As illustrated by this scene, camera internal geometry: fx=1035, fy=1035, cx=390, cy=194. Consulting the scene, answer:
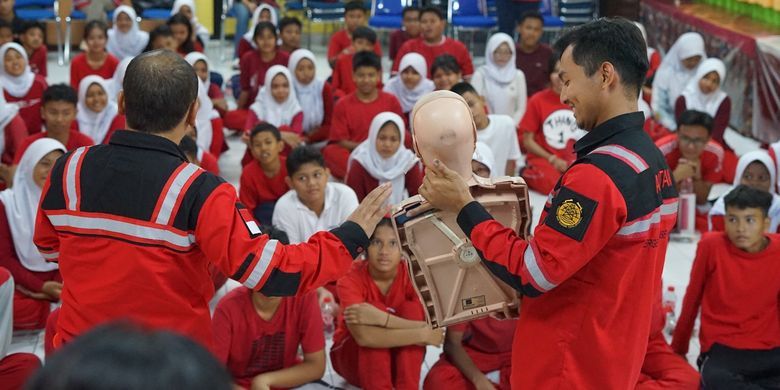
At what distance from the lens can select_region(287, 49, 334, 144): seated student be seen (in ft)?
22.3

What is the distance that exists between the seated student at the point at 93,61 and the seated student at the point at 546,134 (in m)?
3.13

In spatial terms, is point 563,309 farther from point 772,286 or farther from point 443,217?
point 772,286

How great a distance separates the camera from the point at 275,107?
6.58 meters

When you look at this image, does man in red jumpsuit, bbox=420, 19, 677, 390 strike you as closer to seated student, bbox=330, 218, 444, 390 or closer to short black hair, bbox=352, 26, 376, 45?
seated student, bbox=330, 218, 444, 390

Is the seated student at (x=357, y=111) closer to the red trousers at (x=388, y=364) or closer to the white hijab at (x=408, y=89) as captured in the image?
the white hijab at (x=408, y=89)

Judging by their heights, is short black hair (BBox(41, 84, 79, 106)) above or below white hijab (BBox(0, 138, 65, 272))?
above

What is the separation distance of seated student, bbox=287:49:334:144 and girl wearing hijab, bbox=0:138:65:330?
266cm

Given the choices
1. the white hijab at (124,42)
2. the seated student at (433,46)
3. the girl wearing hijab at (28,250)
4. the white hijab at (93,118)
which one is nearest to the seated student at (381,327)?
the girl wearing hijab at (28,250)

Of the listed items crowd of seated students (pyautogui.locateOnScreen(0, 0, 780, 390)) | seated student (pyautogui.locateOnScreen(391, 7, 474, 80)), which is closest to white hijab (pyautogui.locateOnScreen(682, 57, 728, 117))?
crowd of seated students (pyautogui.locateOnScreen(0, 0, 780, 390))

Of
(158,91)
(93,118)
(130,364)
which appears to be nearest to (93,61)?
(93,118)

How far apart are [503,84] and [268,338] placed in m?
3.93

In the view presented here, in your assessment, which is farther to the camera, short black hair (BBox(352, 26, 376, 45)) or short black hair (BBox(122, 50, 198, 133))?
short black hair (BBox(352, 26, 376, 45))

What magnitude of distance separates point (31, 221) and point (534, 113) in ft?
10.1

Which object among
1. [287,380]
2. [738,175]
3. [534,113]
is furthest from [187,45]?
[287,380]
